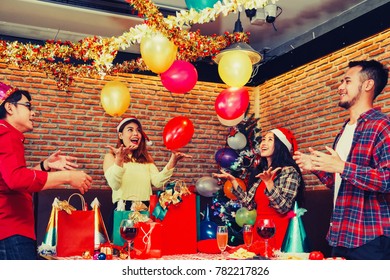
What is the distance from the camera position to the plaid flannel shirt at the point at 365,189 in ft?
6.03

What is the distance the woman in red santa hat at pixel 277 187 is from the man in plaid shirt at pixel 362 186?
0.56 m

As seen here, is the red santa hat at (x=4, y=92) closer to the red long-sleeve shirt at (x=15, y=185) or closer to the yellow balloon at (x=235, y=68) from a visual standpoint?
the red long-sleeve shirt at (x=15, y=185)

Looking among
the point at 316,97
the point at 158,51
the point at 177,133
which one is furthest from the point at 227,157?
the point at 158,51

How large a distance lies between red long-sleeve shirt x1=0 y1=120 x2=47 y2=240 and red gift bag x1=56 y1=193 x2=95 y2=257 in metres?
0.14

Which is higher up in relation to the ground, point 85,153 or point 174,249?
point 85,153

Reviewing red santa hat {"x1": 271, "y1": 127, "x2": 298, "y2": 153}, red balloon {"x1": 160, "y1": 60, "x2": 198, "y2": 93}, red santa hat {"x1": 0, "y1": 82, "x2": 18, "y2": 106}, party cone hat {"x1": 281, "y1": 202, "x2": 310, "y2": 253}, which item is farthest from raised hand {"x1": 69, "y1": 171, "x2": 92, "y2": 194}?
red balloon {"x1": 160, "y1": 60, "x2": 198, "y2": 93}

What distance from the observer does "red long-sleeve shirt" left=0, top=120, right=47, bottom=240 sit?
1.82 meters

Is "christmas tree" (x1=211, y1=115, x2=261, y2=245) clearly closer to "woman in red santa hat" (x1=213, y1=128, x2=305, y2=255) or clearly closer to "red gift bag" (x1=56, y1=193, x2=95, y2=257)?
"woman in red santa hat" (x1=213, y1=128, x2=305, y2=255)

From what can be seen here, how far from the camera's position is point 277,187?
2797mm
